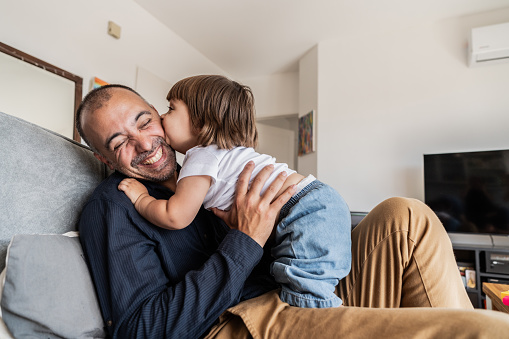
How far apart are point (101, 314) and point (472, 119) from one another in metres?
4.01

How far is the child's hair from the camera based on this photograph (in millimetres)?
1131

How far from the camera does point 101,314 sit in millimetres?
800

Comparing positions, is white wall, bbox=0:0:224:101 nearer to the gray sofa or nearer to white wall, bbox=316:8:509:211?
white wall, bbox=316:8:509:211

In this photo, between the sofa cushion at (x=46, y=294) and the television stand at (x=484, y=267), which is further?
the television stand at (x=484, y=267)

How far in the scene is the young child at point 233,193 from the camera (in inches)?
34.7

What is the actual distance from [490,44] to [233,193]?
368cm

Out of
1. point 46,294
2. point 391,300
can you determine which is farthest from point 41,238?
point 391,300

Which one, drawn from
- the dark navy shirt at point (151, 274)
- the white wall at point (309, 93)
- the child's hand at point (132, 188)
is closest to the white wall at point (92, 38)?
the white wall at point (309, 93)

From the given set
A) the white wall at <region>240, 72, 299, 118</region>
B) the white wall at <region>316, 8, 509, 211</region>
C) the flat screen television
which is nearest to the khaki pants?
the flat screen television

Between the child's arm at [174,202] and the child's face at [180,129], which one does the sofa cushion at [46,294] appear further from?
the child's face at [180,129]

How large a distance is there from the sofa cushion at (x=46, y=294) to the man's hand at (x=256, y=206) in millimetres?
414

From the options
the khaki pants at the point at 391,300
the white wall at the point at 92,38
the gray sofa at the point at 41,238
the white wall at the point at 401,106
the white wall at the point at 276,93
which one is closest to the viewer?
the khaki pants at the point at 391,300

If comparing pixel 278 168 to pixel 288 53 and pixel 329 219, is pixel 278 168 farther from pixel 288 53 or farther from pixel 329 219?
pixel 288 53

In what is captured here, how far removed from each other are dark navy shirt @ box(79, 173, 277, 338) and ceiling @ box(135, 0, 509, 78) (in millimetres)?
3435
